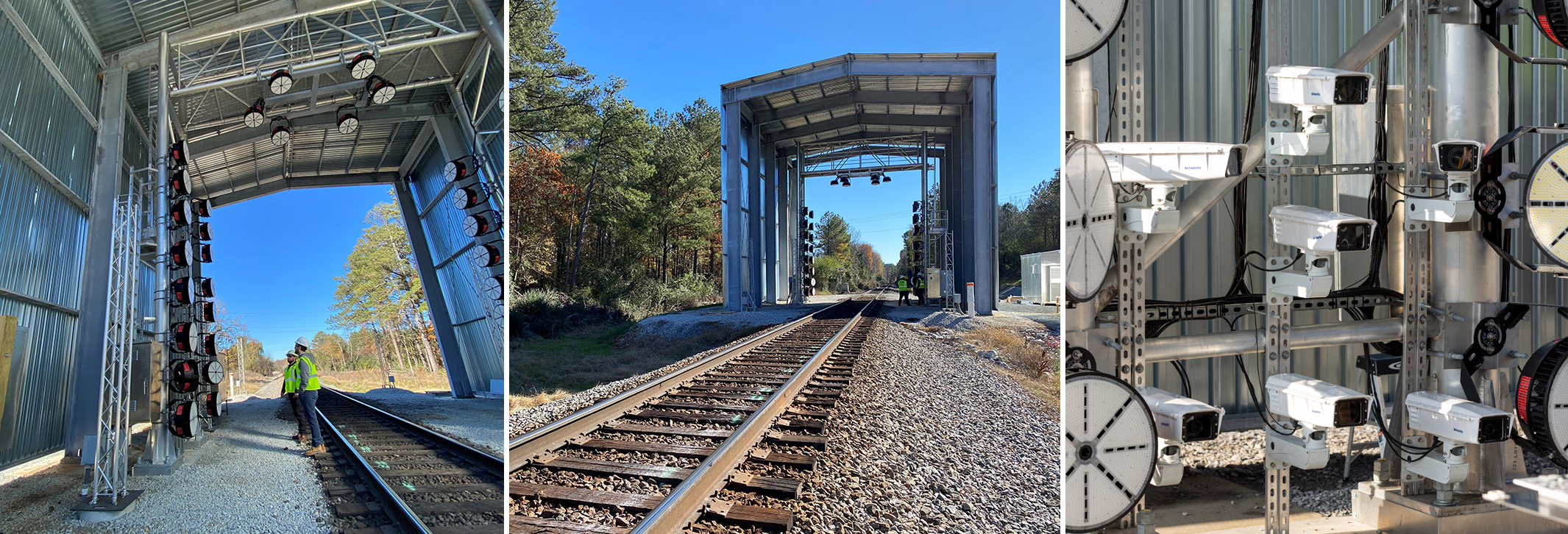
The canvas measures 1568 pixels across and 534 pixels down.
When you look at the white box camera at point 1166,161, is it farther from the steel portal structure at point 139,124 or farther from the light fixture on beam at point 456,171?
the light fixture on beam at point 456,171

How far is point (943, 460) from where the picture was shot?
7.30 ft

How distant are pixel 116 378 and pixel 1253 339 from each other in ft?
35.7

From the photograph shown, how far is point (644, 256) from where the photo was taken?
3.06 metres

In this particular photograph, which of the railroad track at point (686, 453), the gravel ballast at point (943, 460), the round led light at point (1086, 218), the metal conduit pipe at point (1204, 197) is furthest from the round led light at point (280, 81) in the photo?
the metal conduit pipe at point (1204, 197)

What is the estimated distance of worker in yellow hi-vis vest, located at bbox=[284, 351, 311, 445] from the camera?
7.68 metres

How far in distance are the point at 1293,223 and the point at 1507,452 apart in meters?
2.63

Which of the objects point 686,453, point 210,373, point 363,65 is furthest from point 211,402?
point 686,453

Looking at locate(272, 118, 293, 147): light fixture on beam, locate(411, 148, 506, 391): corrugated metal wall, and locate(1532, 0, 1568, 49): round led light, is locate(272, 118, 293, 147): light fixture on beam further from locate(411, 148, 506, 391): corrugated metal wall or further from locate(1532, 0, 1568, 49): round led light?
locate(1532, 0, 1568, 49): round led light

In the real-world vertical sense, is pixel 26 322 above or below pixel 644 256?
below

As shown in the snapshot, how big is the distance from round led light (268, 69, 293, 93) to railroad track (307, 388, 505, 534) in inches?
195

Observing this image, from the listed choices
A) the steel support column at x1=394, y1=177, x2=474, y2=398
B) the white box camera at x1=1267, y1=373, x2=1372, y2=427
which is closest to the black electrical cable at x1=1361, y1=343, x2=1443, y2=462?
the white box camera at x1=1267, y1=373, x2=1372, y2=427

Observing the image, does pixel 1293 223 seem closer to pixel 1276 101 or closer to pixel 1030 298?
pixel 1276 101

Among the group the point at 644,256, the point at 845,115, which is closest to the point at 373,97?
the point at 644,256

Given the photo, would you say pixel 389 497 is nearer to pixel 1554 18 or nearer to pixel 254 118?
pixel 254 118
